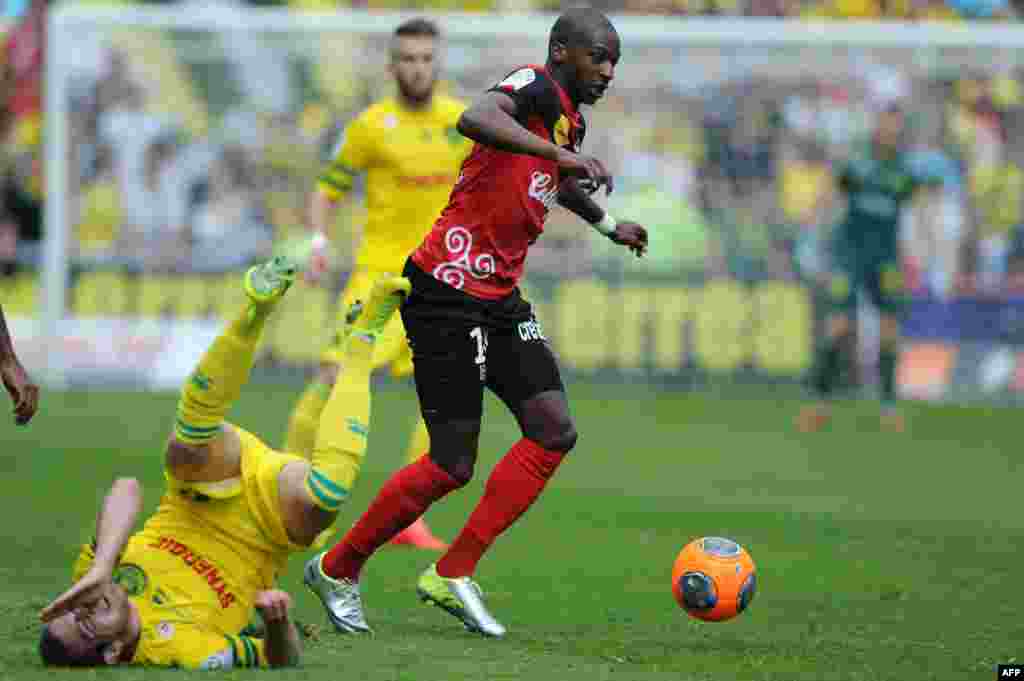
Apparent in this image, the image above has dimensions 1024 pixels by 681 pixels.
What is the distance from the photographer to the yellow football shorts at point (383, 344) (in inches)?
397

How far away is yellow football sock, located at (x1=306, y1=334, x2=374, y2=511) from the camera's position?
6629mm

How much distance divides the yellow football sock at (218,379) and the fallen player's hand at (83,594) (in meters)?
0.71

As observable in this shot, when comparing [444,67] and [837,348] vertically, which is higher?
[444,67]

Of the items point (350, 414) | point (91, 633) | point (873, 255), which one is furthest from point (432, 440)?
point (873, 255)

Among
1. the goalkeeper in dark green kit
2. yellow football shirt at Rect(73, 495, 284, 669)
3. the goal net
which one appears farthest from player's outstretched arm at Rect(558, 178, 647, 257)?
the goal net

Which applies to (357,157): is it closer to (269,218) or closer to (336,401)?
(336,401)

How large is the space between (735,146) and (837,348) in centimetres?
368

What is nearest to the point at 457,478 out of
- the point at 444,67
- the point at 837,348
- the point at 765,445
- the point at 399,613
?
the point at 399,613

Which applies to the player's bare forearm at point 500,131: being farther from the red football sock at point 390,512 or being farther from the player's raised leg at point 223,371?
the red football sock at point 390,512

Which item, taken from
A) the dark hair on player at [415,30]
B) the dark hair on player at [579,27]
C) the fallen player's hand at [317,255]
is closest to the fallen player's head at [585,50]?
the dark hair on player at [579,27]

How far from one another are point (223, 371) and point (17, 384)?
122 centimetres

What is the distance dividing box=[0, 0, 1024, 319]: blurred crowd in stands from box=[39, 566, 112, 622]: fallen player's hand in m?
14.8

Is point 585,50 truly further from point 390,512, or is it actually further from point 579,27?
point 390,512

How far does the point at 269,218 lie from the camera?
69.0 feet
